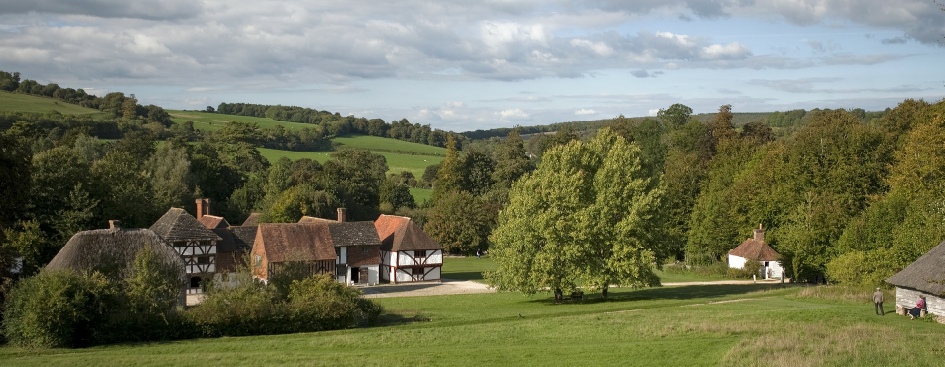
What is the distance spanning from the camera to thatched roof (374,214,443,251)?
56969mm

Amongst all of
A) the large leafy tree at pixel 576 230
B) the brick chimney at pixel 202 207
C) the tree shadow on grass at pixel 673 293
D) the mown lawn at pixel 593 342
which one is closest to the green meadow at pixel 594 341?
the mown lawn at pixel 593 342

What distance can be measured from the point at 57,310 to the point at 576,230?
22891mm

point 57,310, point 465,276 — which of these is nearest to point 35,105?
point 465,276

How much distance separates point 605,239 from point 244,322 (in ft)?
59.8

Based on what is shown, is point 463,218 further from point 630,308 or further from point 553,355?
point 553,355

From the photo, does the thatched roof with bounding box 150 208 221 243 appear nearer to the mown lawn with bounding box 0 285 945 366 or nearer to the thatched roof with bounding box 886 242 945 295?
the mown lawn with bounding box 0 285 945 366

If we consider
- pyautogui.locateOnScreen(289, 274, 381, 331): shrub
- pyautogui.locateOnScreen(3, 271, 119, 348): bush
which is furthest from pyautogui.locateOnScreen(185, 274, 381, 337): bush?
pyautogui.locateOnScreen(3, 271, 119, 348): bush

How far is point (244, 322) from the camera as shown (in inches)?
1241

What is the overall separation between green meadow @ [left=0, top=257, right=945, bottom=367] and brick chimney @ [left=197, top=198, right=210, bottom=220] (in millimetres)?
29980

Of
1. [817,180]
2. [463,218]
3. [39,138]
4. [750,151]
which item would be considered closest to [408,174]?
[463,218]

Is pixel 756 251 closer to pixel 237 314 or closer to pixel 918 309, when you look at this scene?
pixel 918 309

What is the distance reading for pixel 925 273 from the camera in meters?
32.2

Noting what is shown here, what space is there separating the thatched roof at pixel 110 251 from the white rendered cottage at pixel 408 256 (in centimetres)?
1952

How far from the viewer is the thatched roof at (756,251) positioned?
55.6 meters
